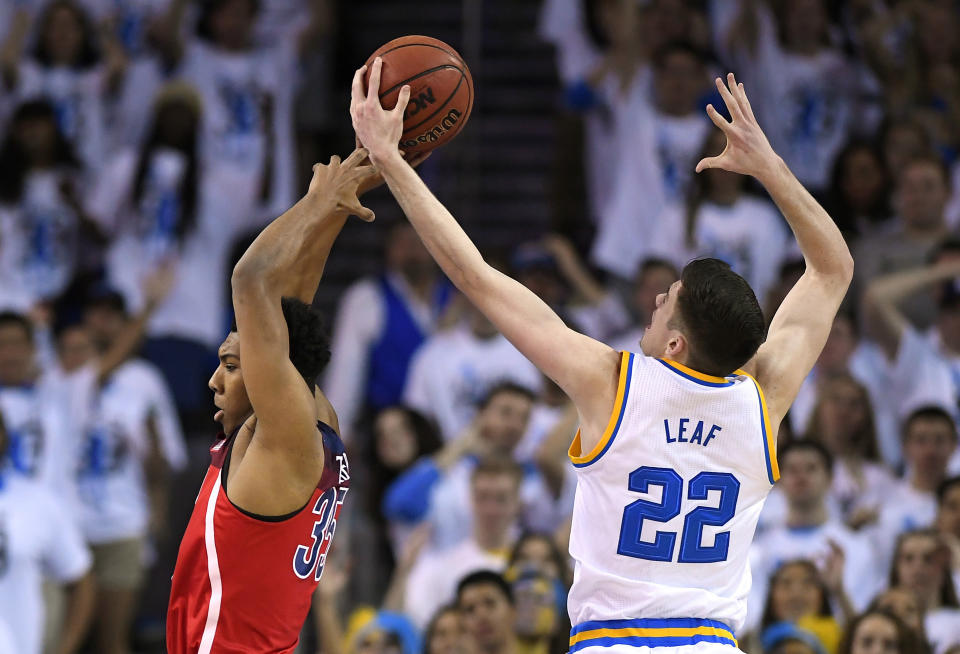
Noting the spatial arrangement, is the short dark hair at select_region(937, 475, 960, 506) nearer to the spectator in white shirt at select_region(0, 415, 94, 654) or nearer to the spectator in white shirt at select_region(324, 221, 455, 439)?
the spectator in white shirt at select_region(324, 221, 455, 439)

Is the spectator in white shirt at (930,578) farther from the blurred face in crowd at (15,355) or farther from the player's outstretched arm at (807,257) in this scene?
the blurred face in crowd at (15,355)

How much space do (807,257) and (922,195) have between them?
4659 millimetres

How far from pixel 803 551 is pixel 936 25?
4359 mm

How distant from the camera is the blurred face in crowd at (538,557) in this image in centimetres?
713

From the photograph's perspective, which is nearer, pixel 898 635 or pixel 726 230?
pixel 898 635

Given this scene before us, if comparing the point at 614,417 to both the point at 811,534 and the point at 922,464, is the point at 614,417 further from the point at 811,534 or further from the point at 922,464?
the point at 922,464

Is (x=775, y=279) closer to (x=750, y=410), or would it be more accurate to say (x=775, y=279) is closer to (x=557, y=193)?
(x=557, y=193)

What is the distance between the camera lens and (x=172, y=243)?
9.70 meters

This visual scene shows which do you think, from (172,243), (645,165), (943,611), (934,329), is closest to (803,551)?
(943,611)

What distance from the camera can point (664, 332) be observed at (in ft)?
13.6

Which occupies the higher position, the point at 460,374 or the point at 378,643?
the point at 460,374

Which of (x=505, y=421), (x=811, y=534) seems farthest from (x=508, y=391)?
(x=811, y=534)

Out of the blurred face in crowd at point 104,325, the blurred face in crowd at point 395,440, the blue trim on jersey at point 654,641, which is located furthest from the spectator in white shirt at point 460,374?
the blue trim on jersey at point 654,641

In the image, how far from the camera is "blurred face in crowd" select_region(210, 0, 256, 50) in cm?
1022
